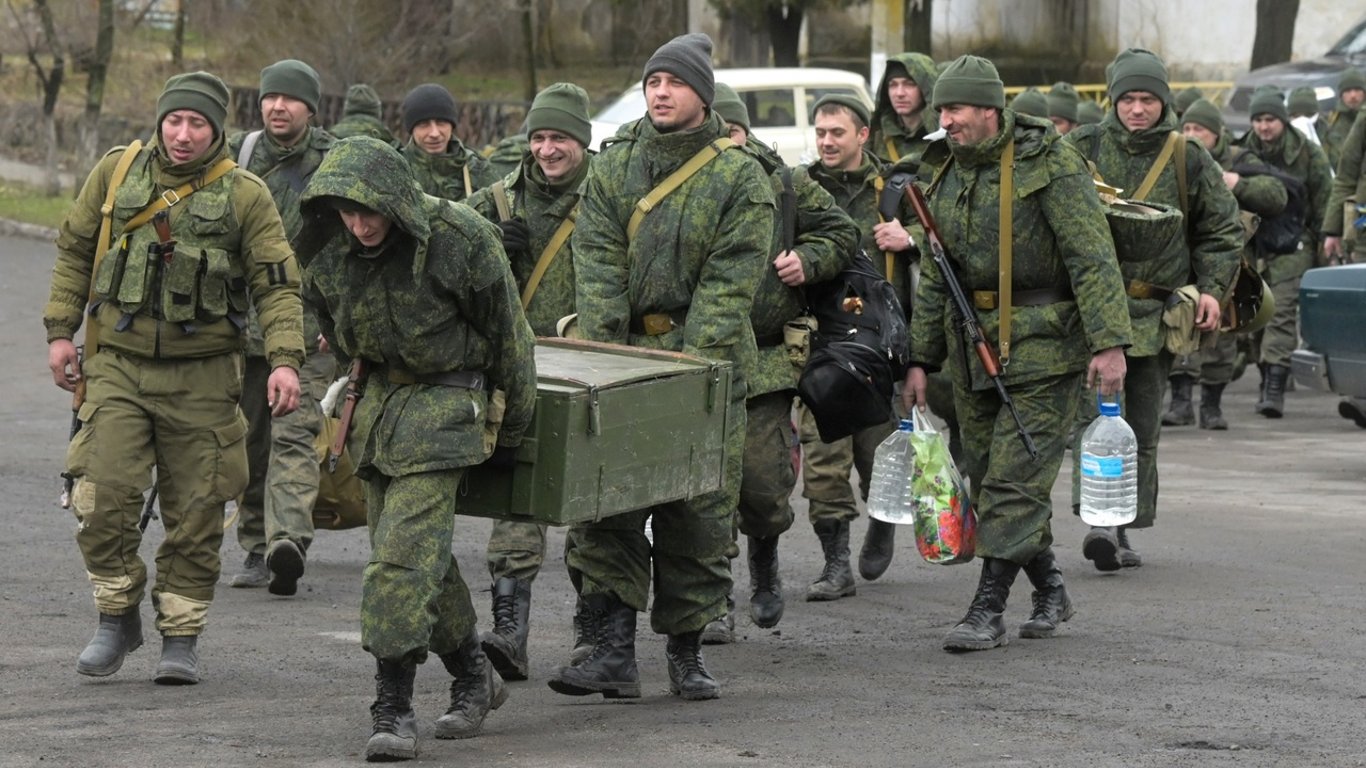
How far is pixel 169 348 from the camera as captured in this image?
734cm

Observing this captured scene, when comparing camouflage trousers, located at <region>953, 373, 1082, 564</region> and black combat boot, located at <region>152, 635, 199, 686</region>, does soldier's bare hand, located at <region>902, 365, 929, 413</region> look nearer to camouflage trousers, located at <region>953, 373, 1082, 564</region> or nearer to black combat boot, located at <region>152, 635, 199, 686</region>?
camouflage trousers, located at <region>953, 373, 1082, 564</region>

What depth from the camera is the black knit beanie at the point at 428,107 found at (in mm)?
10289

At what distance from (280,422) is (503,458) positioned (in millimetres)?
3410

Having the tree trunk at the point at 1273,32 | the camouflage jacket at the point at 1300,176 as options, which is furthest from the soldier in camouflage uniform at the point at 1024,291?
the tree trunk at the point at 1273,32

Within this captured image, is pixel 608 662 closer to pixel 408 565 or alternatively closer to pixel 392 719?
pixel 392 719

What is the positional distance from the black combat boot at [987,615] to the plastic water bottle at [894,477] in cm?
60

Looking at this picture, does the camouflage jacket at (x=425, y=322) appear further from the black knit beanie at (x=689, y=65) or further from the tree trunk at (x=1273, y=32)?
the tree trunk at (x=1273, y=32)

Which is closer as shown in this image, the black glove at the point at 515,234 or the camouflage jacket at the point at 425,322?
the camouflage jacket at the point at 425,322

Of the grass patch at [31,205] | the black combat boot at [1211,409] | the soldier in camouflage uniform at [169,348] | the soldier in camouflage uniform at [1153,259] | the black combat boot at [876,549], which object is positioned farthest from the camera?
the grass patch at [31,205]

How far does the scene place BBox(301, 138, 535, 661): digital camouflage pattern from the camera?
6.05m

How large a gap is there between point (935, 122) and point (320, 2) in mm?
20683

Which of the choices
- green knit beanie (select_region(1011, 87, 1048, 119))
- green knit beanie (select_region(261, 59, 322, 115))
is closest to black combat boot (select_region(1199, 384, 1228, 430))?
green knit beanie (select_region(1011, 87, 1048, 119))

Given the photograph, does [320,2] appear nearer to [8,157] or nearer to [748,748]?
[8,157]

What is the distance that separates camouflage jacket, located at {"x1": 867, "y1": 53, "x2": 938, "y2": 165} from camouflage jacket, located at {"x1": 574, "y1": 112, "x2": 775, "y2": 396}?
10.8 feet
